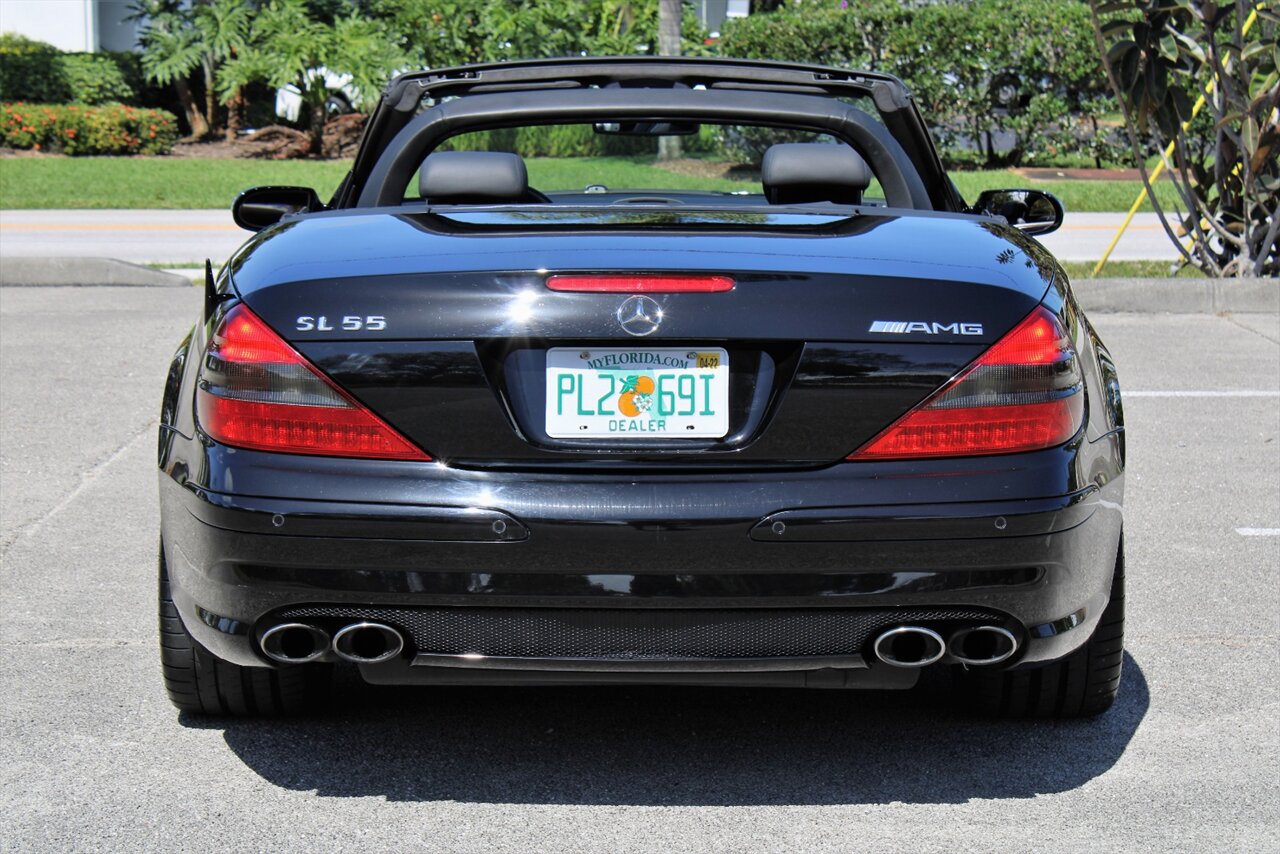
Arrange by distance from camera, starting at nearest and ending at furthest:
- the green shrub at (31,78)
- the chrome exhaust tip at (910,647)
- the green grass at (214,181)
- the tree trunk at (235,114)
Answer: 1. the chrome exhaust tip at (910,647)
2. the green grass at (214,181)
3. the tree trunk at (235,114)
4. the green shrub at (31,78)

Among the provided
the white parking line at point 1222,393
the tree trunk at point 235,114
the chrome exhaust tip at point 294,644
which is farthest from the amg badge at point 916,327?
the tree trunk at point 235,114

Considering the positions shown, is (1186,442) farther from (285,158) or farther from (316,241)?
(285,158)

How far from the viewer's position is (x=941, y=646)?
337 cm

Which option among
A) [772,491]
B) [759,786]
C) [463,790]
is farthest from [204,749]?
[772,491]

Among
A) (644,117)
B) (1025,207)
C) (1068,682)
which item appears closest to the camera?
(1068,682)

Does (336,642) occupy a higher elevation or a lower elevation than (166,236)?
higher

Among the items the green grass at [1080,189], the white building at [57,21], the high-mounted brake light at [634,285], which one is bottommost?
the green grass at [1080,189]

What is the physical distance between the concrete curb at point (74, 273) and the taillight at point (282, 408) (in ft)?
29.9

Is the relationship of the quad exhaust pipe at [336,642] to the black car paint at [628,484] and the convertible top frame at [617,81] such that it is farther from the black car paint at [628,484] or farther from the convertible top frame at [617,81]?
the convertible top frame at [617,81]

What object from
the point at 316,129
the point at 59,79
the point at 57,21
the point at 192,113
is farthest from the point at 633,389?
the point at 57,21

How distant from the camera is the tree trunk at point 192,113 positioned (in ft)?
87.6

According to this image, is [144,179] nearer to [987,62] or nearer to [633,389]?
[987,62]

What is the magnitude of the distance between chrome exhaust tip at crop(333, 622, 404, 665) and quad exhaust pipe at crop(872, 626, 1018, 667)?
0.92 m

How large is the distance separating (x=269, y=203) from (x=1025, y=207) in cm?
211
